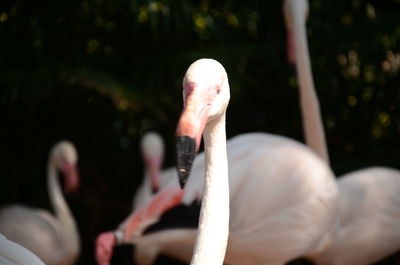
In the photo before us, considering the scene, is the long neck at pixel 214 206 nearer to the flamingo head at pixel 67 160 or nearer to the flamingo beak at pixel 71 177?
the flamingo head at pixel 67 160

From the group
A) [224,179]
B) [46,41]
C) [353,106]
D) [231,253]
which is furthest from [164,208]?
[353,106]

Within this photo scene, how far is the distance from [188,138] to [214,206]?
33 cm

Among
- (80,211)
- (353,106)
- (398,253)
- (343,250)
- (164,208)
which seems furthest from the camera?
(80,211)

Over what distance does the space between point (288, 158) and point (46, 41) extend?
270cm

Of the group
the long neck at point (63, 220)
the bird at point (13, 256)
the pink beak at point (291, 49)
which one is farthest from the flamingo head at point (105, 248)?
the long neck at point (63, 220)

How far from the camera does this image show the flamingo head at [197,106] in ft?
6.76

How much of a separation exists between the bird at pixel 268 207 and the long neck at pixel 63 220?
196 centimetres

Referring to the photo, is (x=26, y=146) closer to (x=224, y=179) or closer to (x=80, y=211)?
(x=80, y=211)

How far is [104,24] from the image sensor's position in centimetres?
638

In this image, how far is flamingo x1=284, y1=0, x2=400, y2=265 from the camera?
4.68 m

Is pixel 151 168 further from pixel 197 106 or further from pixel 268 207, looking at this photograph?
pixel 197 106

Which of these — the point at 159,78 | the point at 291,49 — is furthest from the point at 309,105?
the point at 159,78

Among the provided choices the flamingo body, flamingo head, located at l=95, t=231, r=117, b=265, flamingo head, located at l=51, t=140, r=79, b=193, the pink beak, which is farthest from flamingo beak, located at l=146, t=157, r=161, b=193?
flamingo head, located at l=95, t=231, r=117, b=265

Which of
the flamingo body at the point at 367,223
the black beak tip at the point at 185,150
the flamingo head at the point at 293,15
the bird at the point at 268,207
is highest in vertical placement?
the black beak tip at the point at 185,150
